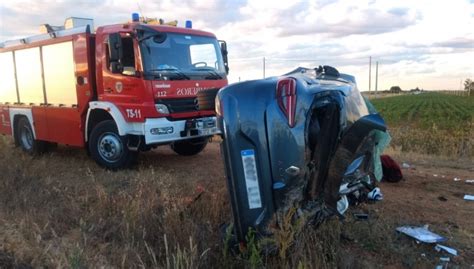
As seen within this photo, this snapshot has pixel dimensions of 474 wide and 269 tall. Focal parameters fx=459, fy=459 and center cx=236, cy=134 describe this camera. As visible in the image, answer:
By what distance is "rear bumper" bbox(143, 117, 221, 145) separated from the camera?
761cm

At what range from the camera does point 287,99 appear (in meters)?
3.67

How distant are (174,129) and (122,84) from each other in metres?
1.18

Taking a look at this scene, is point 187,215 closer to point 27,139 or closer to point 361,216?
point 361,216

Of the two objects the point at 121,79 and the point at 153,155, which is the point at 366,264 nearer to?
the point at 121,79

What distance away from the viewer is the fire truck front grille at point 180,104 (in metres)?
7.79

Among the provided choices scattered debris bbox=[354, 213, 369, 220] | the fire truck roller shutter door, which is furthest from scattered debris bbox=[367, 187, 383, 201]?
the fire truck roller shutter door

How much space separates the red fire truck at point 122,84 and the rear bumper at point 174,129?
2 cm

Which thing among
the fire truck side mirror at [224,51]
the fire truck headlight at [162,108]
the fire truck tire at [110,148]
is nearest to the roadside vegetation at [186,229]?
the fire truck tire at [110,148]

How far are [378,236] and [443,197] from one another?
2.09 meters

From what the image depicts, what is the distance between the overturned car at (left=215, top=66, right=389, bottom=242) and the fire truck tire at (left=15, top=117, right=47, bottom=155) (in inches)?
310

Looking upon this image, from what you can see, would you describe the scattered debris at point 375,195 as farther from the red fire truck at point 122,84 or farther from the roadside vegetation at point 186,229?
the red fire truck at point 122,84

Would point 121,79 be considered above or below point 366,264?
above

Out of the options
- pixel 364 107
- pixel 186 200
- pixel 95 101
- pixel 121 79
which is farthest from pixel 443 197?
pixel 95 101

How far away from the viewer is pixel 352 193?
489 cm
